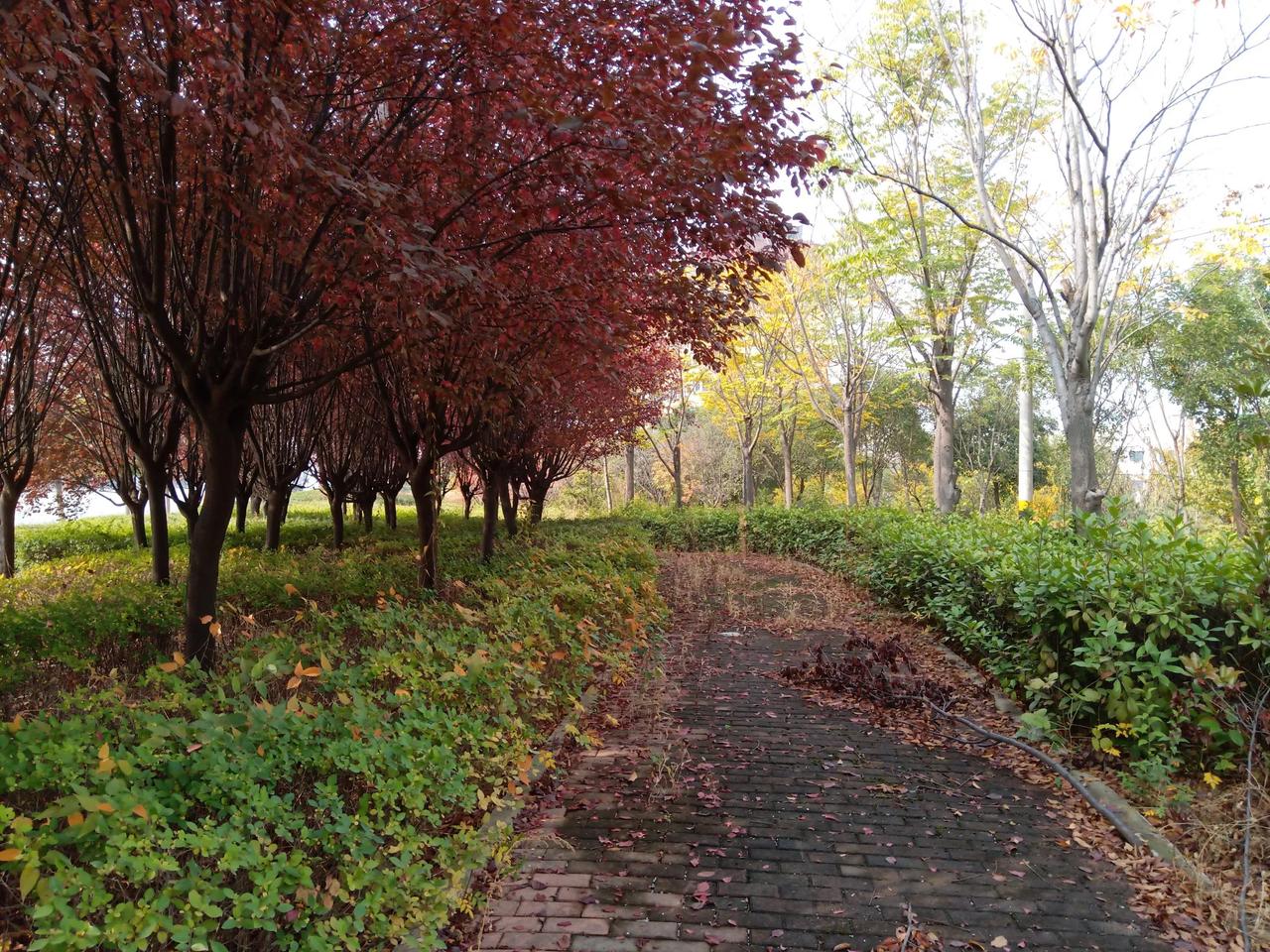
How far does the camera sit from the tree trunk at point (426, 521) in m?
8.23

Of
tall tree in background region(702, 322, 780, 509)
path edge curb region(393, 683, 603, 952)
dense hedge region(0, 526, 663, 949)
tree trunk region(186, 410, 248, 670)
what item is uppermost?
tall tree in background region(702, 322, 780, 509)

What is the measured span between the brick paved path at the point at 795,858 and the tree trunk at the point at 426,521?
3.70 meters

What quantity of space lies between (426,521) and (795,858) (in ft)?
19.4

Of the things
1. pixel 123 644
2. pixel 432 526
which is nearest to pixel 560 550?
pixel 432 526

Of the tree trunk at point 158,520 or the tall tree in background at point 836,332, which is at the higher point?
the tall tree in background at point 836,332

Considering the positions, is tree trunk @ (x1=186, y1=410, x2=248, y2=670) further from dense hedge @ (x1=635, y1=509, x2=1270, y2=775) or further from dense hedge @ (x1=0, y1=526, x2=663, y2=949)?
dense hedge @ (x1=635, y1=509, x2=1270, y2=775)

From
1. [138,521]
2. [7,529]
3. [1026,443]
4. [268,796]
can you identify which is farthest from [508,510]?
[268,796]

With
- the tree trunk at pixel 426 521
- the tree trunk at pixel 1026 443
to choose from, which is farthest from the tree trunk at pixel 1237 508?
the tree trunk at pixel 426 521

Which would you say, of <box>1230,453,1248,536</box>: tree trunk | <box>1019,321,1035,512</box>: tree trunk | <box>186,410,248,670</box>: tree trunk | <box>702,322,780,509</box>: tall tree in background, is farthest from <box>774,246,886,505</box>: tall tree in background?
<box>186,410,248,670</box>: tree trunk

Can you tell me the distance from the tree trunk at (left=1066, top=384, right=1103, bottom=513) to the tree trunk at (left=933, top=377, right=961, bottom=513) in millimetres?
6393

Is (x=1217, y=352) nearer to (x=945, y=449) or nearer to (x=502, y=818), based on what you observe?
(x=945, y=449)

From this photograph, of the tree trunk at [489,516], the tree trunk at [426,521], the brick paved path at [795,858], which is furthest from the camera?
the tree trunk at [489,516]

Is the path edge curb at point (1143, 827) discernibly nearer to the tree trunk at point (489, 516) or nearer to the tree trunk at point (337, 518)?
the tree trunk at point (489, 516)

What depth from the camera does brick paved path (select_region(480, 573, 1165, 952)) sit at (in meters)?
2.95
